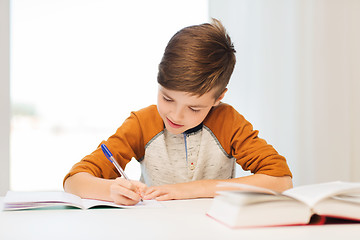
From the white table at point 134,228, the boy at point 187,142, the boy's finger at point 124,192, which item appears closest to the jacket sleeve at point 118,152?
the boy at point 187,142

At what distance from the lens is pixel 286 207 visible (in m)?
0.65

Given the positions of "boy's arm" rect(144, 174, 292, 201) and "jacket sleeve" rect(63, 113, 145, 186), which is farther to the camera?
"jacket sleeve" rect(63, 113, 145, 186)

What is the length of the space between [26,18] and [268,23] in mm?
1508

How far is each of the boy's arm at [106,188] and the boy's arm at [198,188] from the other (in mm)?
68

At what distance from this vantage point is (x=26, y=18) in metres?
2.60

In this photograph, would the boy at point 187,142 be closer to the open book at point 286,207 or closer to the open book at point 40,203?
the open book at point 40,203

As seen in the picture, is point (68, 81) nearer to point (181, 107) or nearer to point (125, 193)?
point (181, 107)

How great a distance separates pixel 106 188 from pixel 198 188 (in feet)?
0.78

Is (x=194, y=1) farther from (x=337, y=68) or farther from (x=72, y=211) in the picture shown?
(x=72, y=211)

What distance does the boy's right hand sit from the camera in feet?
2.90

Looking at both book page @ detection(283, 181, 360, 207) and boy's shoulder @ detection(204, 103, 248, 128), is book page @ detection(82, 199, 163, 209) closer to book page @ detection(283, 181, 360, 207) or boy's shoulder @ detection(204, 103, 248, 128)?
book page @ detection(283, 181, 360, 207)

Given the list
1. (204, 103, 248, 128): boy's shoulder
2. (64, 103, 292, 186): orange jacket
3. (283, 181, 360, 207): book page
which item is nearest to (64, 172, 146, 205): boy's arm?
(64, 103, 292, 186): orange jacket

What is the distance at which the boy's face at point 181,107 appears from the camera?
3.83ft

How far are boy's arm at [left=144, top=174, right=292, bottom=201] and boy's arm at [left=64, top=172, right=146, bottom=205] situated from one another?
0.07 meters
